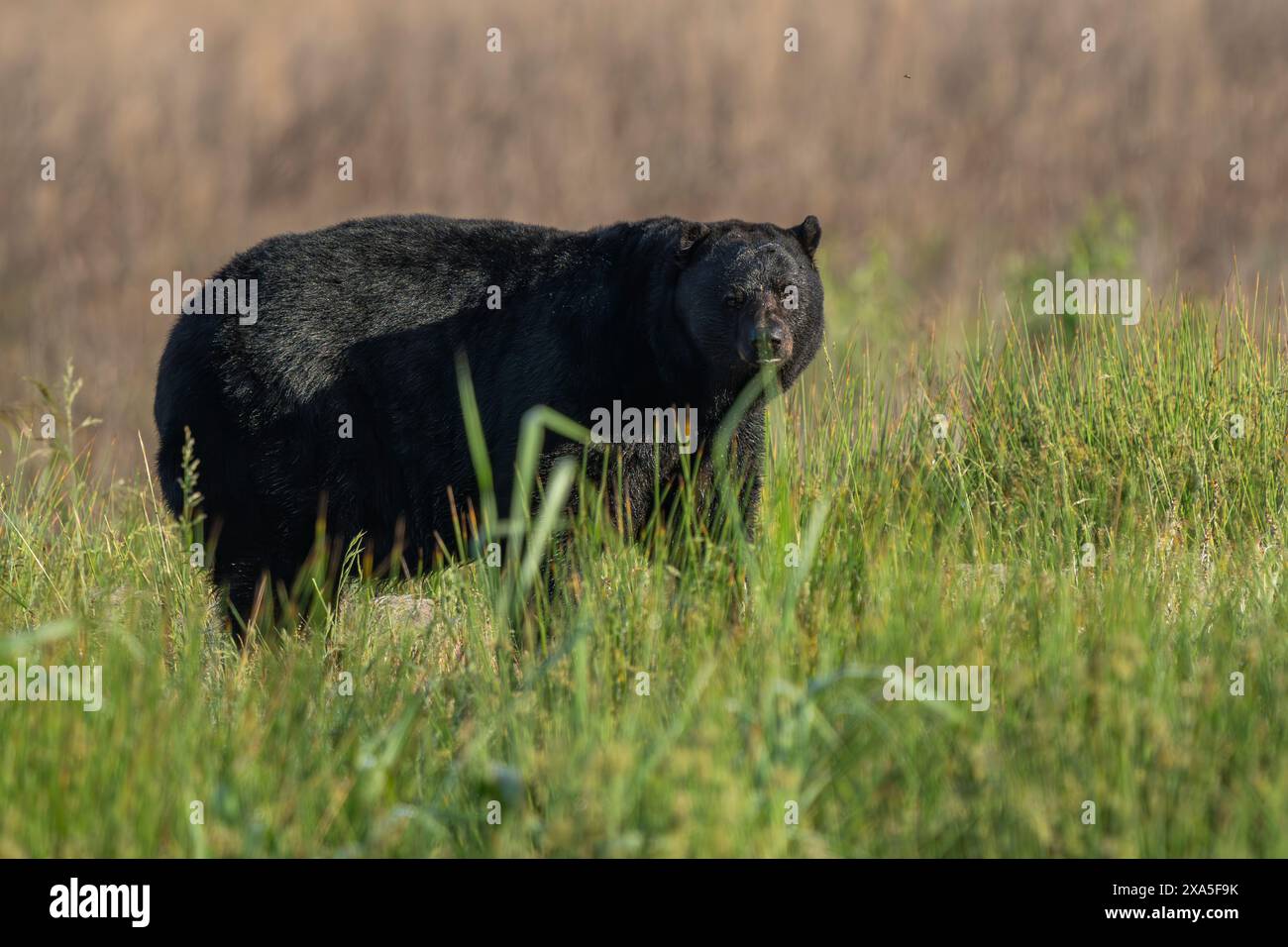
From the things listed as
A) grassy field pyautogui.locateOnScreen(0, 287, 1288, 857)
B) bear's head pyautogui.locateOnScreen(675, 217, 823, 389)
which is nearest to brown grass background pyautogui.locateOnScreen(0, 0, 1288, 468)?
bear's head pyautogui.locateOnScreen(675, 217, 823, 389)

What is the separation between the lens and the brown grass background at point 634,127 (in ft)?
45.5

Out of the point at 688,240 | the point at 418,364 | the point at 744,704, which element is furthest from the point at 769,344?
the point at 744,704

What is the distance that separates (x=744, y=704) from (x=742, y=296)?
2.18m

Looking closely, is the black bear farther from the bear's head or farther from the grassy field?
the grassy field

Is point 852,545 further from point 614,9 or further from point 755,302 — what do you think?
point 614,9

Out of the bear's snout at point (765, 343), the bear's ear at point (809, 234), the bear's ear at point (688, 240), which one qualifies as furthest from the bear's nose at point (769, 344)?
the bear's ear at point (809, 234)

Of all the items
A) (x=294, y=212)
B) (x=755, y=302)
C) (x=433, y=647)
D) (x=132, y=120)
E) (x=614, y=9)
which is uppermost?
(x=614, y=9)

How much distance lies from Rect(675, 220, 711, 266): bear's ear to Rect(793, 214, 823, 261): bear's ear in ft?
1.26

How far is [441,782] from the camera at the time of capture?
12.5 feet

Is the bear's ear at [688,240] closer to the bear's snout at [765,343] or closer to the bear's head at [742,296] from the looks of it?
the bear's head at [742,296]

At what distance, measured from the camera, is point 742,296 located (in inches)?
216

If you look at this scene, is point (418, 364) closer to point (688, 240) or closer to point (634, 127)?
point (688, 240)

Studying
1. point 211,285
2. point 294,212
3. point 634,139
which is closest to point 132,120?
point 294,212
